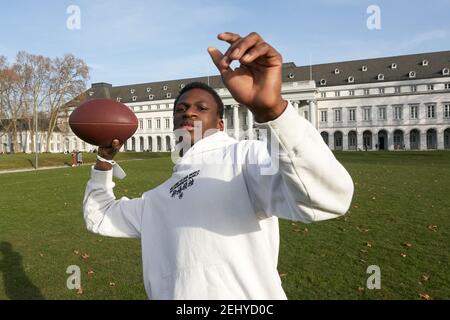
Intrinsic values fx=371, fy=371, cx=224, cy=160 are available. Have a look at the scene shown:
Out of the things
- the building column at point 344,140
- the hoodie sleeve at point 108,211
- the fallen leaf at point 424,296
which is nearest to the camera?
the hoodie sleeve at point 108,211

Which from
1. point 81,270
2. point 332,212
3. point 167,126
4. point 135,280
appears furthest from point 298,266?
point 167,126

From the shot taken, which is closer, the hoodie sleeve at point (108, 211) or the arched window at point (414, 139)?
the hoodie sleeve at point (108, 211)

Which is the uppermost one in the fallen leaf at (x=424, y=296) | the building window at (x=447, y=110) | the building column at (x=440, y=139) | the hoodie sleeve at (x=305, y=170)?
the building window at (x=447, y=110)

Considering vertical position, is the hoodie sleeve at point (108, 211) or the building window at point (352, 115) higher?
the building window at point (352, 115)

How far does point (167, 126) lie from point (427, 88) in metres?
57.0

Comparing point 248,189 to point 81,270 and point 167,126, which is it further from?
point 167,126

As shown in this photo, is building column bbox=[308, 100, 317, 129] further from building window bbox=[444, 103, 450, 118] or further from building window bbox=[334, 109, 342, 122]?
building window bbox=[444, 103, 450, 118]

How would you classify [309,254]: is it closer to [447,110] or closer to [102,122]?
[102,122]

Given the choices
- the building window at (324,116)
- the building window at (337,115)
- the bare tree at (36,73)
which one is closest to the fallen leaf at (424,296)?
the bare tree at (36,73)

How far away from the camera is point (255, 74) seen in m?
1.31

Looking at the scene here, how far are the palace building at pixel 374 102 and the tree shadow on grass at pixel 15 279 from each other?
2350 inches

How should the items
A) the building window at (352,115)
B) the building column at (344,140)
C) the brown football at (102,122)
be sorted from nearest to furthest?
the brown football at (102,122), the building window at (352,115), the building column at (344,140)

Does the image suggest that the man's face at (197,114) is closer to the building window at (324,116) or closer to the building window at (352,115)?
the building window at (352,115)

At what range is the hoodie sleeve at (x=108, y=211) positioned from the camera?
7.82 ft
